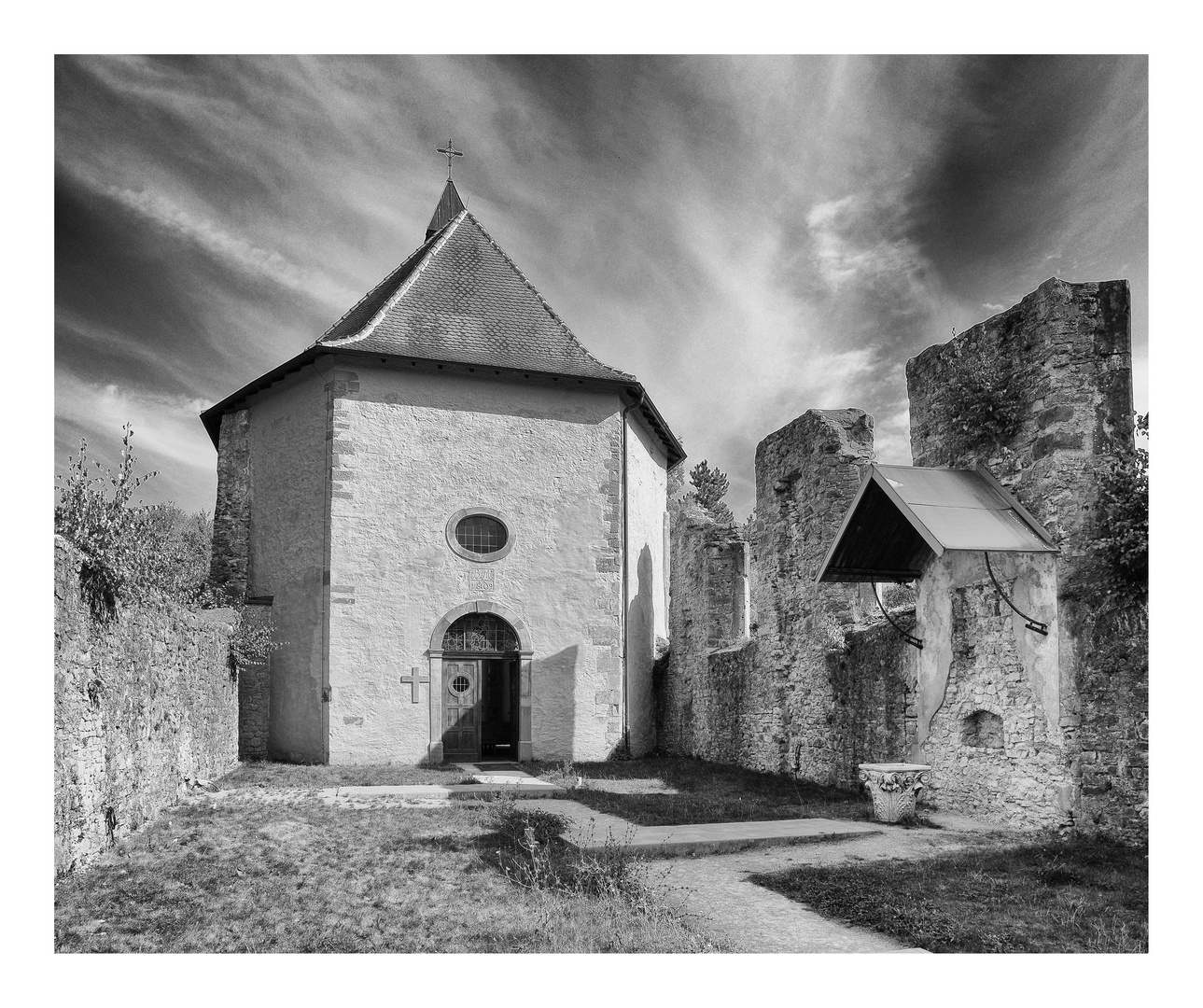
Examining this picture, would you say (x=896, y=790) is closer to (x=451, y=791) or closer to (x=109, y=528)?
(x=451, y=791)

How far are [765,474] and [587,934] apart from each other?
8.51 m

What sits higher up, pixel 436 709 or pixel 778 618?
pixel 778 618

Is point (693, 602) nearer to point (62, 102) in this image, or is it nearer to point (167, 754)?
point (167, 754)

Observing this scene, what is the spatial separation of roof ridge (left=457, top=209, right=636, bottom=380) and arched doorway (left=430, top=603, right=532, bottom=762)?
4.43 metres

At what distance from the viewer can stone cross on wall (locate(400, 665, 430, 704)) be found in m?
14.0

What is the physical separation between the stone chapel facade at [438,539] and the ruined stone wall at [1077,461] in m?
7.91

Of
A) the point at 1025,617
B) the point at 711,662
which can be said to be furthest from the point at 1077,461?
the point at 711,662

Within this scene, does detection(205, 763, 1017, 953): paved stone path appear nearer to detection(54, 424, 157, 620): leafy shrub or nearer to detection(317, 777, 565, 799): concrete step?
detection(317, 777, 565, 799): concrete step

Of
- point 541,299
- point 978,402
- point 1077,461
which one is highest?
point 541,299

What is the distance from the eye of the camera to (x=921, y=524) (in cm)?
661

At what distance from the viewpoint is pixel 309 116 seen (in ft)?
22.4

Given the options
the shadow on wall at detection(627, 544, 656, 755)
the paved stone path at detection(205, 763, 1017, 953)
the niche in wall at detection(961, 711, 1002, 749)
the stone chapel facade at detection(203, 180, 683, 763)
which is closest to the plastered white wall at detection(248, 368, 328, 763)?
the stone chapel facade at detection(203, 180, 683, 763)

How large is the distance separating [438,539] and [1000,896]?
10.4 meters

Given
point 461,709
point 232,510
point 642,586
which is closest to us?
point 461,709
